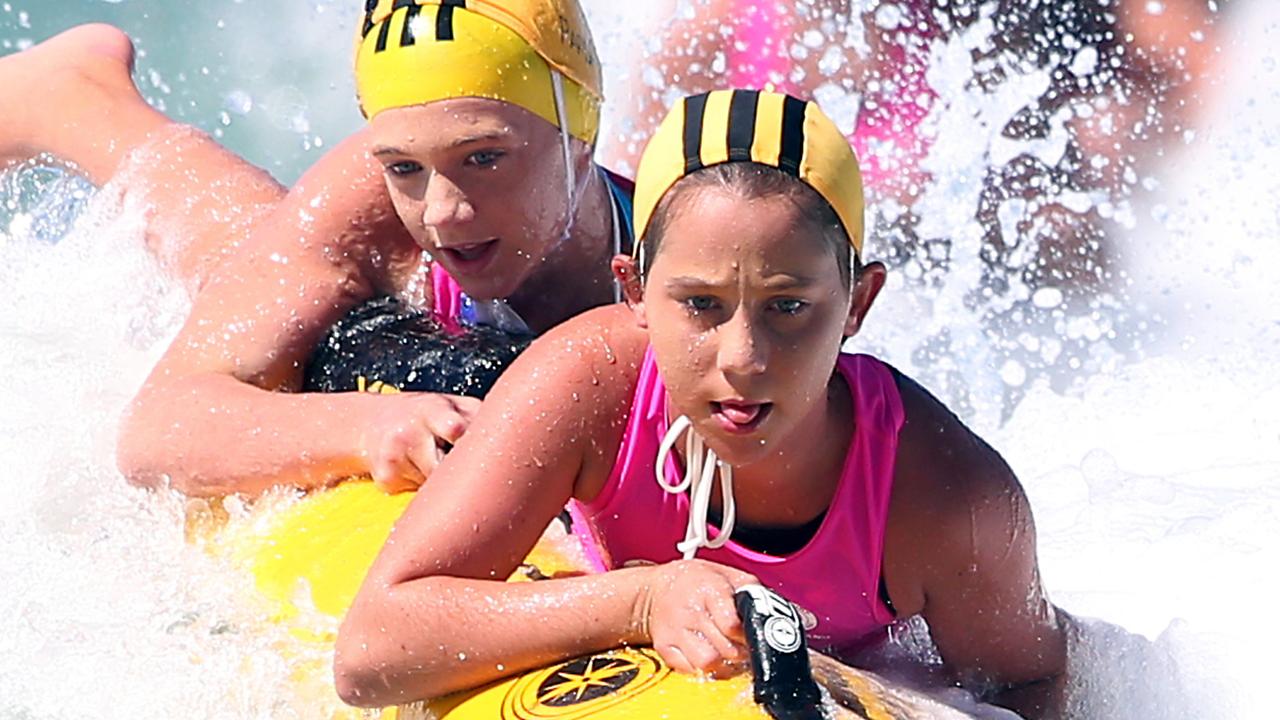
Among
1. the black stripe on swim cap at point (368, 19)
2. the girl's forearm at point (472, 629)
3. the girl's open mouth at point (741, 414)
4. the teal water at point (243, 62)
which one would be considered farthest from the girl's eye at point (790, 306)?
the teal water at point (243, 62)

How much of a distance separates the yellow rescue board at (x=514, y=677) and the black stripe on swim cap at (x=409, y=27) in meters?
0.67

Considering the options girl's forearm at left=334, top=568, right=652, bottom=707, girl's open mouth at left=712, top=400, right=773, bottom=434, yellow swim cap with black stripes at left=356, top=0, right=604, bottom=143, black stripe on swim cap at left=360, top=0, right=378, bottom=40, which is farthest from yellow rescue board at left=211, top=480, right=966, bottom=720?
black stripe on swim cap at left=360, top=0, right=378, bottom=40

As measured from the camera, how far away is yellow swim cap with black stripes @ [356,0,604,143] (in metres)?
2.90

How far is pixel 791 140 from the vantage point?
2.14 m

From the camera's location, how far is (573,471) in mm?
2352

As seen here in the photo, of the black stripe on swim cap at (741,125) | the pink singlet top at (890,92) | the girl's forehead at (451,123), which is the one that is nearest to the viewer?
the black stripe on swim cap at (741,125)

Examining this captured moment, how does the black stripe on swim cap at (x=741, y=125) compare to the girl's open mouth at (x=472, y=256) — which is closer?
the black stripe on swim cap at (x=741, y=125)

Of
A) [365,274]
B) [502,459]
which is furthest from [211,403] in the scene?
[502,459]

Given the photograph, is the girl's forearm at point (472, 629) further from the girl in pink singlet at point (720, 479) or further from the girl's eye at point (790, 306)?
the girl's eye at point (790, 306)

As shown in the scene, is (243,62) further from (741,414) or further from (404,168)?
(741,414)

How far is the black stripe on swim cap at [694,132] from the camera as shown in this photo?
2146 mm

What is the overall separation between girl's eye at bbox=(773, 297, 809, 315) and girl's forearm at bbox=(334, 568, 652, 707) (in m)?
0.33

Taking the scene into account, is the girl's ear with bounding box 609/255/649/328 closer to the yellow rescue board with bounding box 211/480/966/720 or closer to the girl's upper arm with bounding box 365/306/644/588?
the girl's upper arm with bounding box 365/306/644/588

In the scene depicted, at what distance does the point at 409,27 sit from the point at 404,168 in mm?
231
